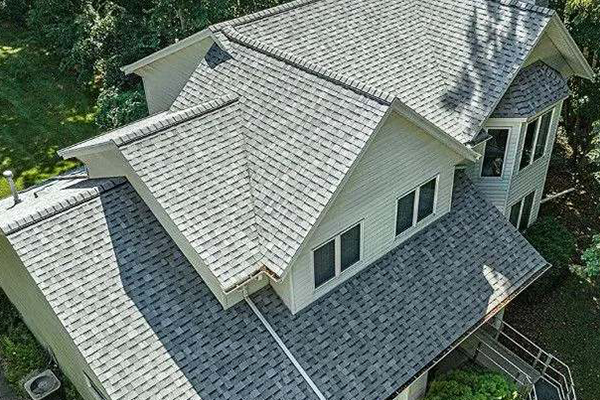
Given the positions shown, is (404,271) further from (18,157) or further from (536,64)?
(18,157)

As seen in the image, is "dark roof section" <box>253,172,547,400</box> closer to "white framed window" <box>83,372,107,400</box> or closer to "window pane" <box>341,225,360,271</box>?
"window pane" <box>341,225,360,271</box>

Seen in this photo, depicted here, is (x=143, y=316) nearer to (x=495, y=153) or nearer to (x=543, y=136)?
(x=495, y=153)

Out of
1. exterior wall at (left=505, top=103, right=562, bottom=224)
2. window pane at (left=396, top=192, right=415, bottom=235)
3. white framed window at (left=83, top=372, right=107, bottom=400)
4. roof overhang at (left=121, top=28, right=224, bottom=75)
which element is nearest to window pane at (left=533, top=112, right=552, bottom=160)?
exterior wall at (left=505, top=103, right=562, bottom=224)

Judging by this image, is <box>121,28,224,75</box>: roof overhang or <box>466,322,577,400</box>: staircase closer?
<box>466,322,577,400</box>: staircase

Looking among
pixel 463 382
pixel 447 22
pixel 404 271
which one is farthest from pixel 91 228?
pixel 447 22

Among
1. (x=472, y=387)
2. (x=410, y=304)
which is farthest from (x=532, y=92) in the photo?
(x=472, y=387)

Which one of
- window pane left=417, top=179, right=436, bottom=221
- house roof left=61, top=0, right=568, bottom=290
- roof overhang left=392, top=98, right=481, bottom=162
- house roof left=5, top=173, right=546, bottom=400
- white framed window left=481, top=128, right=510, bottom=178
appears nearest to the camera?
house roof left=5, top=173, right=546, bottom=400
